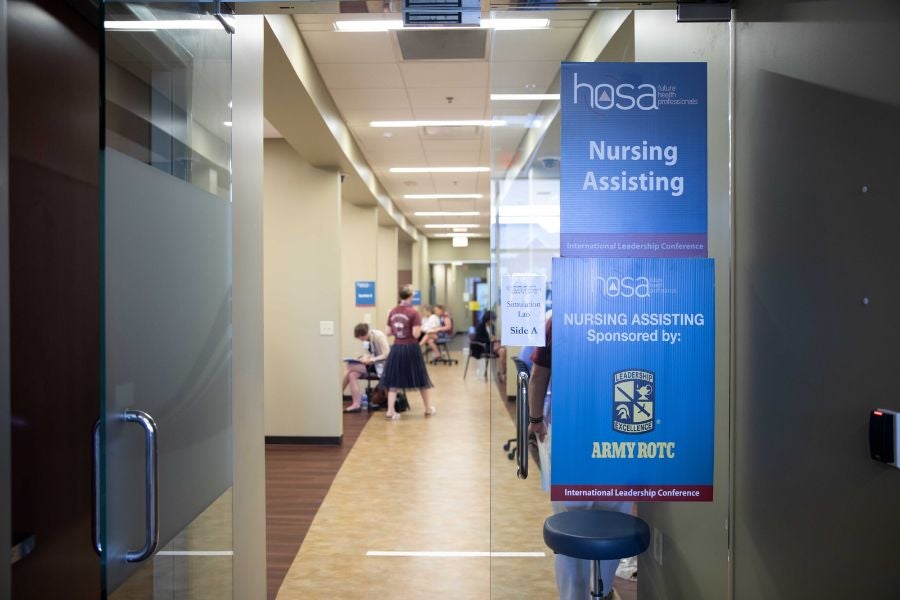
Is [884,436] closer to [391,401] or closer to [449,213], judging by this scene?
[391,401]

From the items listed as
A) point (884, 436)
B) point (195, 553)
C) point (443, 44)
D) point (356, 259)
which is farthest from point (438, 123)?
point (884, 436)

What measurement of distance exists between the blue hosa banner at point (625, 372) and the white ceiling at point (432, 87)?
2.08 feet

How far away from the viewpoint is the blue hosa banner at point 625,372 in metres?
2.33

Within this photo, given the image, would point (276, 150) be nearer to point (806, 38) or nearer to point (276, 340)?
point (276, 340)

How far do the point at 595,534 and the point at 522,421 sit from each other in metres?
0.48

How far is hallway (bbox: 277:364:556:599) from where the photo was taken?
256 cm

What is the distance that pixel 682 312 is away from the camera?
7.64 feet

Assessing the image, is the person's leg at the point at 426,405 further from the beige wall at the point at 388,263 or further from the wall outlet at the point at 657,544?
the wall outlet at the point at 657,544

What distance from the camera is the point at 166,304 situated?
199 centimetres

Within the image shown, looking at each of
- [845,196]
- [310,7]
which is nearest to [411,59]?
[310,7]

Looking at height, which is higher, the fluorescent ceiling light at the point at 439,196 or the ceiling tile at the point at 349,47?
the fluorescent ceiling light at the point at 439,196

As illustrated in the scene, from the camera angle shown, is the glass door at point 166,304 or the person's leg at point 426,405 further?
the person's leg at point 426,405

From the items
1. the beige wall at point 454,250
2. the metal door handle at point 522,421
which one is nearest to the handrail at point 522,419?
the metal door handle at point 522,421

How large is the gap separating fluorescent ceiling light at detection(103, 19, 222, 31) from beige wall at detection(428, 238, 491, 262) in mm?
20671
